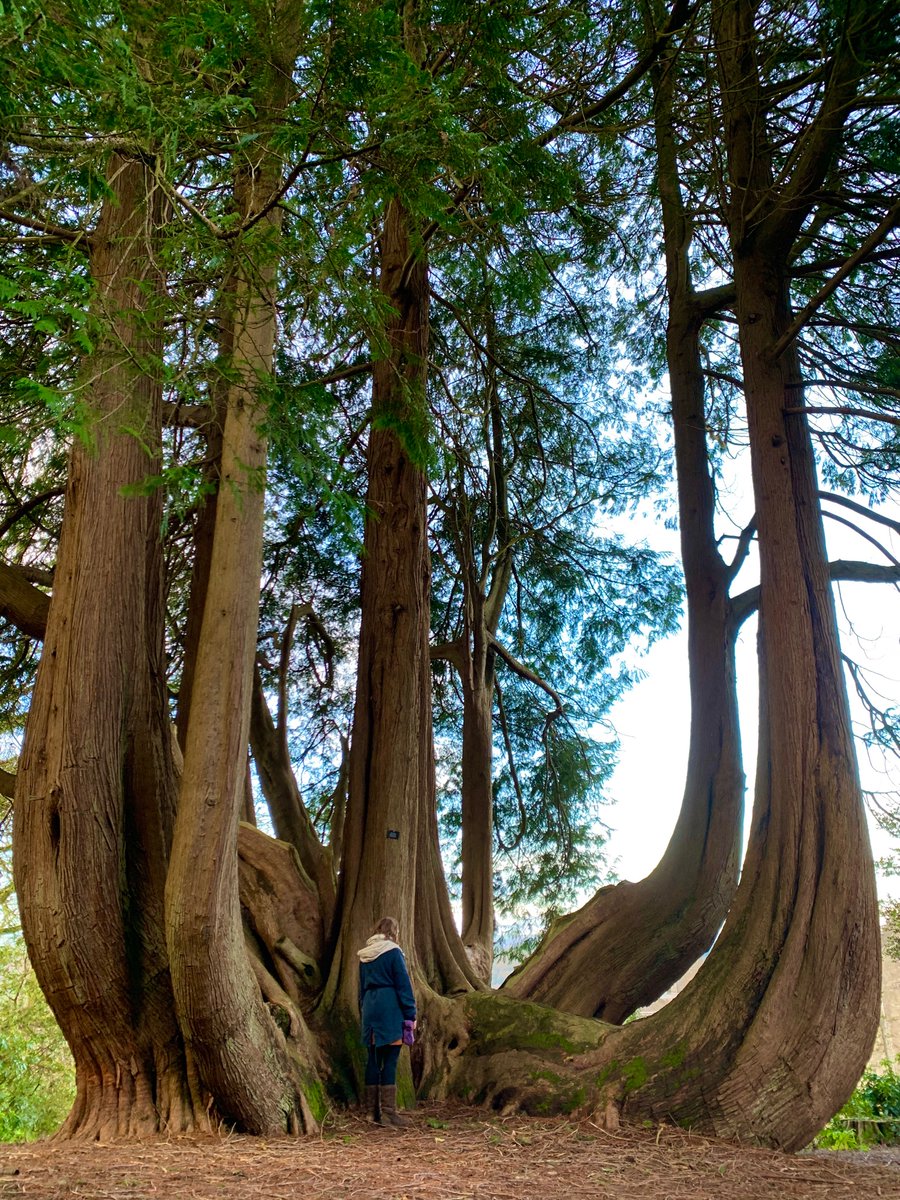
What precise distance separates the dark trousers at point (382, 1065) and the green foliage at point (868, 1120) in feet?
13.5

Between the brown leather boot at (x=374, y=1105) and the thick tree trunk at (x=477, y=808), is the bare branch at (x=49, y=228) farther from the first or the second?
the thick tree trunk at (x=477, y=808)

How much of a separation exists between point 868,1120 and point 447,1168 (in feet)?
24.0

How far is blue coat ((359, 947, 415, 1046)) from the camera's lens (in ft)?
18.1

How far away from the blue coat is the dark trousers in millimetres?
75

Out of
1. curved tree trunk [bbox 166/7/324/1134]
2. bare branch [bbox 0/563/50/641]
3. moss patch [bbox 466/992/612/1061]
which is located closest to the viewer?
curved tree trunk [bbox 166/7/324/1134]

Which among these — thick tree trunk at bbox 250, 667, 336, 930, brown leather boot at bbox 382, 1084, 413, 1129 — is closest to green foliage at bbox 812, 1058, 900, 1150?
brown leather boot at bbox 382, 1084, 413, 1129

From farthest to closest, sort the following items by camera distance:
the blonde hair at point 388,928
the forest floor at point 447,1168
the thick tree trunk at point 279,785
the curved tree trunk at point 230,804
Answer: the thick tree trunk at point 279,785, the blonde hair at point 388,928, the curved tree trunk at point 230,804, the forest floor at point 447,1168

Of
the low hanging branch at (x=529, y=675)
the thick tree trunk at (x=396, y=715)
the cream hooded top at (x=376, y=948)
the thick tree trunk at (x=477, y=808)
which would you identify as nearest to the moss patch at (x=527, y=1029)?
the thick tree trunk at (x=396, y=715)

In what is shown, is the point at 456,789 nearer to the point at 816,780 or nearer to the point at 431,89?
the point at 816,780

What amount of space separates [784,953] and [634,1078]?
1.10 m

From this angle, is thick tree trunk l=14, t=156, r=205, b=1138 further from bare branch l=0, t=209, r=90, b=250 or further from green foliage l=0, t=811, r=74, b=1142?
green foliage l=0, t=811, r=74, b=1142

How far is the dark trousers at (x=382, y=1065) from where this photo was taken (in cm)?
547

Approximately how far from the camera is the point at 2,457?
276 inches

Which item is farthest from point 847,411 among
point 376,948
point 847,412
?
point 376,948
